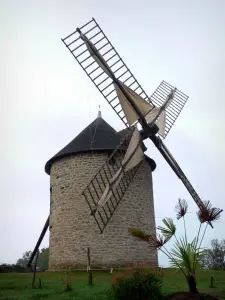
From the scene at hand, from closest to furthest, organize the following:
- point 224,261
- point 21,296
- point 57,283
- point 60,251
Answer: point 21,296, point 57,283, point 60,251, point 224,261

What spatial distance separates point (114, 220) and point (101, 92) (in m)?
5.46

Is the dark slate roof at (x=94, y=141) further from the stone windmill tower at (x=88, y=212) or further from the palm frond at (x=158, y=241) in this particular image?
the palm frond at (x=158, y=241)

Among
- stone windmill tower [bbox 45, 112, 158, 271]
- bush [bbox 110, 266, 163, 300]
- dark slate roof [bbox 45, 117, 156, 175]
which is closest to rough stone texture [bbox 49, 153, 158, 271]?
stone windmill tower [bbox 45, 112, 158, 271]

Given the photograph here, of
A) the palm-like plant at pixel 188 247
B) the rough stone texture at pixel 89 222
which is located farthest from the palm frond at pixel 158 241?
the rough stone texture at pixel 89 222

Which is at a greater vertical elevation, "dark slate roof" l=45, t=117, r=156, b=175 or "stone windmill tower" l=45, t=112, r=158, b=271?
"dark slate roof" l=45, t=117, r=156, b=175

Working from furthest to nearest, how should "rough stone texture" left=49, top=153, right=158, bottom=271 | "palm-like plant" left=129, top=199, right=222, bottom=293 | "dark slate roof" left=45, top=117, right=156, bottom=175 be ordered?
"dark slate roof" left=45, top=117, right=156, bottom=175 < "rough stone texture" left=49, top=153, right=158, bottom=271 < "palm-like plant" left=129, top=199, right=222, bottom=293

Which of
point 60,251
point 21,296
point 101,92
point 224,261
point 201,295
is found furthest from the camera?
point 224,261

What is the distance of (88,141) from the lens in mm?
16281

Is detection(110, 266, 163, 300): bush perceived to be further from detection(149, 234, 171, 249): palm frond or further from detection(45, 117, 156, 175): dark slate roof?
detection(45, 117, 156, 175): dark slate roof

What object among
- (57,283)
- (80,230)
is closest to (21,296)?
(57,283)

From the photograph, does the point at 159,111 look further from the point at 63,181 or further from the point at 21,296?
the point at 21,296

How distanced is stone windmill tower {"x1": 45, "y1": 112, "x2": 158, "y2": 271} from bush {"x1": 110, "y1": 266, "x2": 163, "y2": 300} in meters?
6.86

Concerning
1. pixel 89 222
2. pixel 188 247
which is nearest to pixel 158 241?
pixel 188 247

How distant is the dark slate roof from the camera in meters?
15.7
